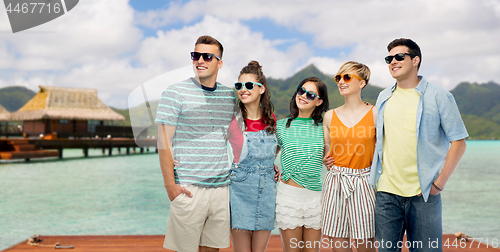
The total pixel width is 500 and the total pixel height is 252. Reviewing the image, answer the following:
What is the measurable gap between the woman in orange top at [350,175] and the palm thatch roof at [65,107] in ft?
109

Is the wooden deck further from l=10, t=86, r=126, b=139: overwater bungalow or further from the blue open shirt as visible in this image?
l=10, t=86, r=126, b=139: overwater bungalow

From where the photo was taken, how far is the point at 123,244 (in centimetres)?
454

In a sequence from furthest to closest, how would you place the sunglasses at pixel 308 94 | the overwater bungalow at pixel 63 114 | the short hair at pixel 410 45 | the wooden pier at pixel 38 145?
the overwater bungalow at pixel 63 114 < the wooden pier at pixel 38 145 < the sunglasses at pixel 308 94 < the short hair at pixel 410 45

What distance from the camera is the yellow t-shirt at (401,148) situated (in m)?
2.53

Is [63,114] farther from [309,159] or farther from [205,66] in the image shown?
[309,159]

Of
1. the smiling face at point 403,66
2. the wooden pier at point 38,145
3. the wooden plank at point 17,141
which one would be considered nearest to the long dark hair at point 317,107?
the smiling face at point 403,66

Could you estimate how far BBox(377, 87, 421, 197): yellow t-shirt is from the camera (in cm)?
253

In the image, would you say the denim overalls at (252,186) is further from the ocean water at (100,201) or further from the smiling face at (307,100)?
the ocean water at (100,201)

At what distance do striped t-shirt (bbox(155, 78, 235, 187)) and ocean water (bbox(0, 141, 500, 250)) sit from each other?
31.9 ft

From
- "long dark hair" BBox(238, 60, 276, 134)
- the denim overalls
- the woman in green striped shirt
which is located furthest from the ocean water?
"long dark hair" BBox(238, 60, 276, 134)

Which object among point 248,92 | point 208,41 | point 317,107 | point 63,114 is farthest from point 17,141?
point 317,107

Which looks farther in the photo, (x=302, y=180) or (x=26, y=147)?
(x=26, y=147)

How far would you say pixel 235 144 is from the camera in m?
2.76

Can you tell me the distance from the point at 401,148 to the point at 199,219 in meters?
1.66
